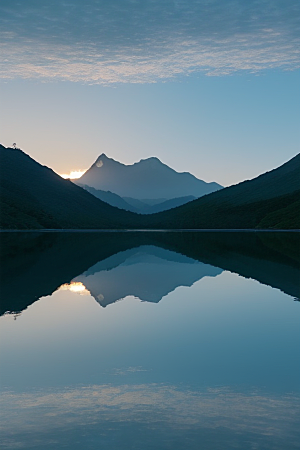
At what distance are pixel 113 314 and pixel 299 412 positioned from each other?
12456 millimetres

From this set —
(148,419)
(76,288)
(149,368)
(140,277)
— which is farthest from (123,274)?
(148,419)

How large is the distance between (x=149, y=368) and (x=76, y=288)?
17.1 m

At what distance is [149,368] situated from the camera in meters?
13.6

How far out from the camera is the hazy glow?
28578 millimetres

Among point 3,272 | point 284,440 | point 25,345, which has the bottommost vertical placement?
point 284,440

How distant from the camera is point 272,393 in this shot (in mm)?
11406

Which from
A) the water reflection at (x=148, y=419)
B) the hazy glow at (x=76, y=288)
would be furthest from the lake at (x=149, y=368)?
the hazy glow at (x=76, y=288)

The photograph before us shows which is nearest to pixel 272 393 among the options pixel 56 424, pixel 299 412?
pixel 299 412

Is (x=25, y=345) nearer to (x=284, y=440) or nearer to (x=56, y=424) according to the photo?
(x=56, y=424)

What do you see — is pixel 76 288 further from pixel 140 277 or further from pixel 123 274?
pixel 123 274

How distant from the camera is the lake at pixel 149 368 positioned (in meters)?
9.28

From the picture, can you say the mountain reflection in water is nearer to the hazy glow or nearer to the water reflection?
the hazy glow

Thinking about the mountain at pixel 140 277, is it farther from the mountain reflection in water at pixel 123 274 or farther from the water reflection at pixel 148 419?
the water reflection at pixel 148 419

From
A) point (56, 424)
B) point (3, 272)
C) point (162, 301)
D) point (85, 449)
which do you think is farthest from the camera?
point (3, 272)
